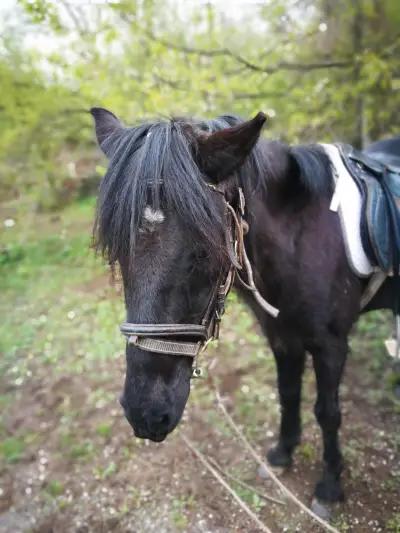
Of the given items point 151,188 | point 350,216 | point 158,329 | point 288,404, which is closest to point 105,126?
point 151,188

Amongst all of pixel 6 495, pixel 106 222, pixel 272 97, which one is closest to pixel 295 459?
pixel 6 495

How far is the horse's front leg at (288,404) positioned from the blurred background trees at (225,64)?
2777 millimetres

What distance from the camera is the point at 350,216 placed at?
82.3 inches

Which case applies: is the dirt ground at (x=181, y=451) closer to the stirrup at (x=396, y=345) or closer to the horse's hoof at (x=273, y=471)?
the horse's hoof at (x=273, y=471)

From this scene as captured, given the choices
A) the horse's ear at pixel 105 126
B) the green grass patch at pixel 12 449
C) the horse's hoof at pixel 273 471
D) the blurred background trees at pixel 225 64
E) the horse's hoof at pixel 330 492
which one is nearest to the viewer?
the horse's ear at pixel 105 126

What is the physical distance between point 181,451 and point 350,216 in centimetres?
238

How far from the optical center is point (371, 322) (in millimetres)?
4523

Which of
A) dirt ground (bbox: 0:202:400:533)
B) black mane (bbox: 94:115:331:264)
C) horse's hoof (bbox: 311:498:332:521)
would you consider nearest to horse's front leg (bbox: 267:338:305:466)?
dirt ground (bbox: 0:202:400:533)

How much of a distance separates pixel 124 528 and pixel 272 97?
4.39m

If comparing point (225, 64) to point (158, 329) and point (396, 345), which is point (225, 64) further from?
point (158, 329)

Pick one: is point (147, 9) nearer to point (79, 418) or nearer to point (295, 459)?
point (79, 418)

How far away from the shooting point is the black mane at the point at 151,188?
138 cm

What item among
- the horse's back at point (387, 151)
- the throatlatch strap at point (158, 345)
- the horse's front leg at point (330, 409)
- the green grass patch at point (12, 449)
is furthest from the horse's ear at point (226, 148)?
the green grass patch at point (12, 449)

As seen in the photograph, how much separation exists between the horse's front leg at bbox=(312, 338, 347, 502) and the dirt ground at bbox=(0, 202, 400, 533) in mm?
151
